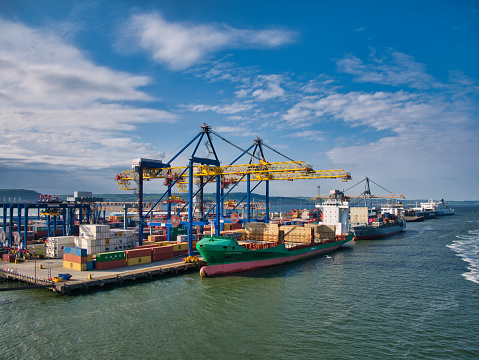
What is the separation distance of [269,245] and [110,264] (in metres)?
20.2

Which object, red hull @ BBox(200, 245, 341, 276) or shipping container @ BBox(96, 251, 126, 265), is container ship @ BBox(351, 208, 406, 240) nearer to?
red hull @ BBox(200, 245, 341, 276)

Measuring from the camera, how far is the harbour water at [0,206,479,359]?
19031 mm

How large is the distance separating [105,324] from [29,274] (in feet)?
50.7

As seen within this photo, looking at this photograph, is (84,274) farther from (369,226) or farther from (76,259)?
(369,226)

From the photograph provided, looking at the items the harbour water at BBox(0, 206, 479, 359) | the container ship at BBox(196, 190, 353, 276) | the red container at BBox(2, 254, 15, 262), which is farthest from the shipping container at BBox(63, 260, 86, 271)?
the container ship at BBox(196, 190, 353, 276)

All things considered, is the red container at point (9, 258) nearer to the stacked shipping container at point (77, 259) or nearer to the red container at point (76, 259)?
the stacked shipping container at point (77, 259)

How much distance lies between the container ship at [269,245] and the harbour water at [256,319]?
2252 millimetres

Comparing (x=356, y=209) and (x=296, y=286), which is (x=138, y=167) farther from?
(x=356, y=209)

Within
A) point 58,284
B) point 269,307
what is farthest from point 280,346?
point 58,284

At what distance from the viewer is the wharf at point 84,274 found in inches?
1145

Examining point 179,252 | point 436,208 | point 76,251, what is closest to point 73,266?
point 76,251

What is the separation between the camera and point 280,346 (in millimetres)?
19562

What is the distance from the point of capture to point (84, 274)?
32781mm

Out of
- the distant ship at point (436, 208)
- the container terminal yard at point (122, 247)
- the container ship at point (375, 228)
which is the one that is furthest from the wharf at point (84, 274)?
the distant ship at point (436, 208)
